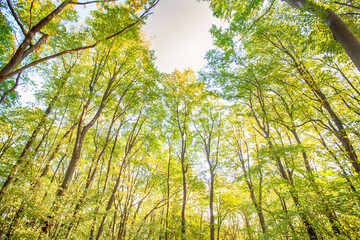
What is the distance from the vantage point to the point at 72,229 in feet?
21.0

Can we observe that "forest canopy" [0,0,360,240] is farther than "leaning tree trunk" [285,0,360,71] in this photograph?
Yes

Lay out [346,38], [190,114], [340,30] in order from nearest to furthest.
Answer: [346,38] → [340,30] → [190,114]

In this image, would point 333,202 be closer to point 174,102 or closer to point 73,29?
point 174,102

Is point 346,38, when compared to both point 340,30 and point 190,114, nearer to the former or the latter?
point 340,30

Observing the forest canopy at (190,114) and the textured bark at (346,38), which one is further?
the forest canopy at (190,114)

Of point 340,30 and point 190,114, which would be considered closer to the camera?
point 340,30

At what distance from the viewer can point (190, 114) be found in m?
12.9

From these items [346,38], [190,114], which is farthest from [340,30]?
[190,114]

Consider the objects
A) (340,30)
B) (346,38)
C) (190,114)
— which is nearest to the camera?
(346,38)

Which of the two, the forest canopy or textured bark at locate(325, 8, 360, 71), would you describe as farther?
the forest canopy

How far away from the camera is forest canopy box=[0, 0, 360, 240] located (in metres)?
4.38

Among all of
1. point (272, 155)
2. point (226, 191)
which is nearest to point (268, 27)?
point (272, 155)

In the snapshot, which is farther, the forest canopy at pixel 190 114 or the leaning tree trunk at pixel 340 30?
the forest canopy at pixel 190 114

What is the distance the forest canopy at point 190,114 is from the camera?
4383mm
